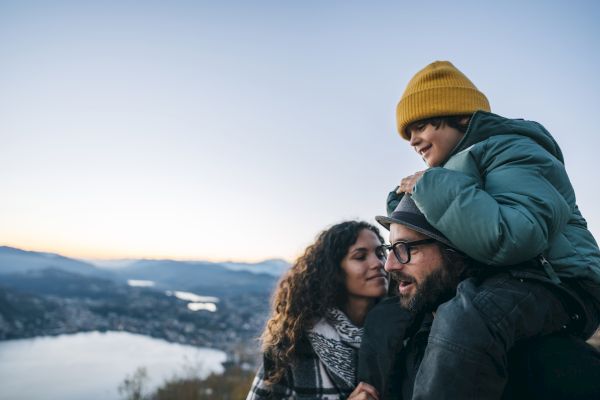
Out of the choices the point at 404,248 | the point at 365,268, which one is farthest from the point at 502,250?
the point at 365,268

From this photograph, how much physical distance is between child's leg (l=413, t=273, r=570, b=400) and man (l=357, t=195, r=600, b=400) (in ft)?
0.09

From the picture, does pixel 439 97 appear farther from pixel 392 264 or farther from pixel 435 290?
pixel 435 290

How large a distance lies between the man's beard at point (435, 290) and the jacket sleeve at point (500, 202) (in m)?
0.27

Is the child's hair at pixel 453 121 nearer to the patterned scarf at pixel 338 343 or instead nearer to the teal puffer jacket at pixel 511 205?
the teal puffer jacket at pixel 511 205

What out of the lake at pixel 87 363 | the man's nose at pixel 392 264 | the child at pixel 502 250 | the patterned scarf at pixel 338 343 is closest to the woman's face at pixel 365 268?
the patterned scarf at pixel 338 343

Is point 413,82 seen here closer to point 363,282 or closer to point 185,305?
point 363,282

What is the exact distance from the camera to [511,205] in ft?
4.33

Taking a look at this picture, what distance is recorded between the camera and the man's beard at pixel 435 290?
160 cm

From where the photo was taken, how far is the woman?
8.47 feet

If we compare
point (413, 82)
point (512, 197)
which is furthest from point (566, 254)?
point (413, 82)

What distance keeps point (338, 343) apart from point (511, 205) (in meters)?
1.65

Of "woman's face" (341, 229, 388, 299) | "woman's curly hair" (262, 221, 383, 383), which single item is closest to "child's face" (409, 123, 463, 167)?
"woman's face" (341, 229, 388, 299)

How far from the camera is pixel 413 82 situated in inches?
91.7

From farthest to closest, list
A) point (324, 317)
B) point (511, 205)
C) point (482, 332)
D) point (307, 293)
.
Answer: point (307, 293)
point (324, 317)
point (511, 205)
point (482, 332)
